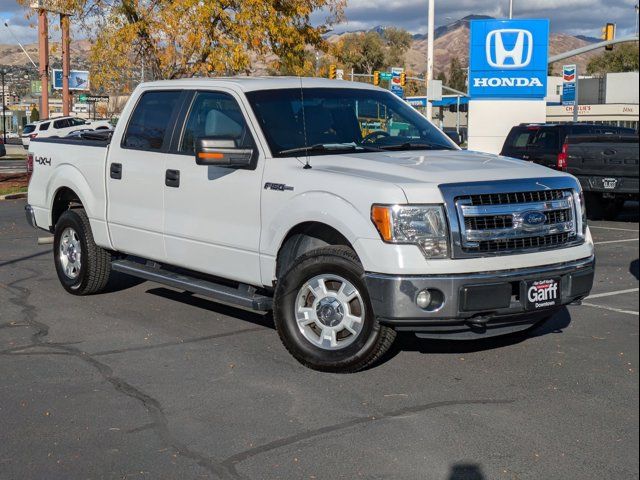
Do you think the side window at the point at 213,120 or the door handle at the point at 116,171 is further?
the door handle at the point at 116,171

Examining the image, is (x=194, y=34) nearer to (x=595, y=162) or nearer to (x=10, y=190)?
(x=10, y=190)

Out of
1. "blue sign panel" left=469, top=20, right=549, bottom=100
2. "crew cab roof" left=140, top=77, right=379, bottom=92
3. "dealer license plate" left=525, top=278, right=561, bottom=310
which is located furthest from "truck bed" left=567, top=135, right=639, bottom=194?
"blue sign panel" left=469, top=20, right=549, bottom=100

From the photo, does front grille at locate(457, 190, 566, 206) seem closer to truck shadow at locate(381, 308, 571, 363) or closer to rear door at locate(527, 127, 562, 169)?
truck shadow at locate(381, 308, 571, 363)

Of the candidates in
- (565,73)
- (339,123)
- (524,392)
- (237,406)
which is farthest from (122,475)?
(565,73)

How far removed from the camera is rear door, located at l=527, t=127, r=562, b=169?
1791 cm

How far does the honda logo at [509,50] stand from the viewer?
26.3m

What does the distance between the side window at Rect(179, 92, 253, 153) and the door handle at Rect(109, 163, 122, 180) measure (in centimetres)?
85

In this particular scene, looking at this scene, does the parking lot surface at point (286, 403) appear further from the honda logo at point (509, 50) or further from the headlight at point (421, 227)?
the honda logo at point (509, 50)

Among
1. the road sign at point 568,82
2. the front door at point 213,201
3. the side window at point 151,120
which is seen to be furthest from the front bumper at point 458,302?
the road sign at point 568,82

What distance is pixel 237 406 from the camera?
5.38 m

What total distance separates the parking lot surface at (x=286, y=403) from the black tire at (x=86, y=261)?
0.56 metres

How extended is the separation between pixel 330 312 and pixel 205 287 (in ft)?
4.48

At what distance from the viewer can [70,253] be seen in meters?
8.85

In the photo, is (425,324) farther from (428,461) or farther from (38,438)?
(38,438)
